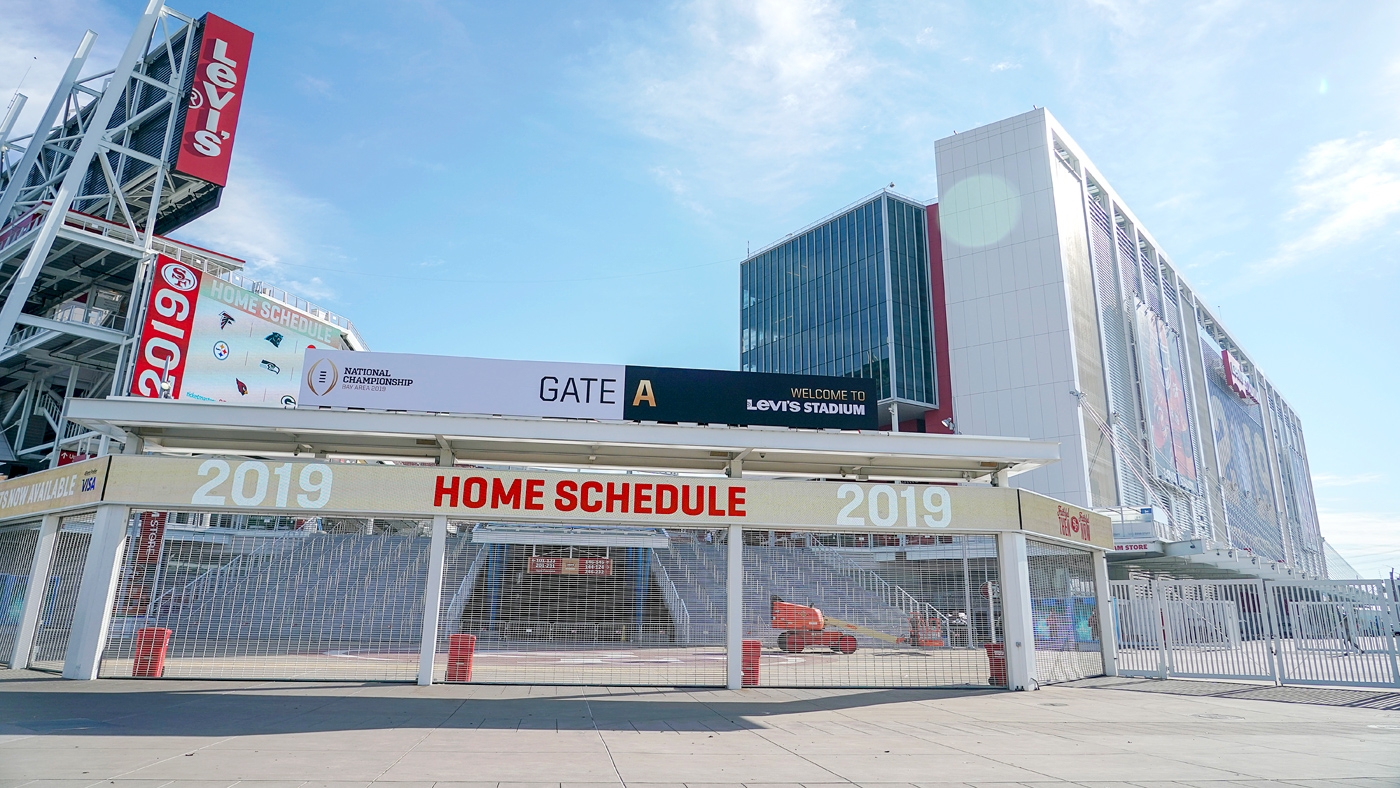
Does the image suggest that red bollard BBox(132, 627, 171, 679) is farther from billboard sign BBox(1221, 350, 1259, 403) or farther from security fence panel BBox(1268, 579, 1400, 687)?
billboard sign BBox(1221, 350, 1259, 403)

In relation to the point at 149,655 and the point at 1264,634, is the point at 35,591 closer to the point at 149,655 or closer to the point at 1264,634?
the point at 149,655

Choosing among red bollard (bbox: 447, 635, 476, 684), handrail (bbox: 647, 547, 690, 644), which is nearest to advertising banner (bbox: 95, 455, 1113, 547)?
handrail (bbox: 647, 547, 690, 644)

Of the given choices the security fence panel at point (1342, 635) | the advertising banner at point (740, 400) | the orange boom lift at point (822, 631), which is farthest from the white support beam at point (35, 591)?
the security fence panel at point (1342, 635)

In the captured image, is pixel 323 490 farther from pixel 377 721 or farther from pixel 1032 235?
pixel 1032 235

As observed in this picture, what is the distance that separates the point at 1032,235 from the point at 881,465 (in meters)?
42.7

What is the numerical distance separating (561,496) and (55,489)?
10519 millimetres

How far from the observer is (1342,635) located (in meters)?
17.9

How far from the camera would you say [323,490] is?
49.1 ft

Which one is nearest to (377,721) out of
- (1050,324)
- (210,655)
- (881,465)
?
(210,655)

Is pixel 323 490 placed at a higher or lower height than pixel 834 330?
lower

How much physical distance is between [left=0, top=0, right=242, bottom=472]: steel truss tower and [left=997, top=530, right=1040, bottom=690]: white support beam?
44.8 metres

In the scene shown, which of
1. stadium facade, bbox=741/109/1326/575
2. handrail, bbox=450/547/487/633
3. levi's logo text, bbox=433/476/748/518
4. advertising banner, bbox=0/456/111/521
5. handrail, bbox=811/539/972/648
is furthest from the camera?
stadium facade, bbox=741/109/1326/575

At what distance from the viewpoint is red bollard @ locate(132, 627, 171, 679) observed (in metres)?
14.6

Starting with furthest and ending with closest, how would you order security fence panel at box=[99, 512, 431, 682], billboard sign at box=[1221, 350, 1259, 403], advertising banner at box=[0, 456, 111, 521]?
1. billboard sign at box=[1221, 350, 1259, 403]
2. security fence panel at box=[99, 512, 431, 682]
3. advertising banner at box=[0, 456, 111, 521]
